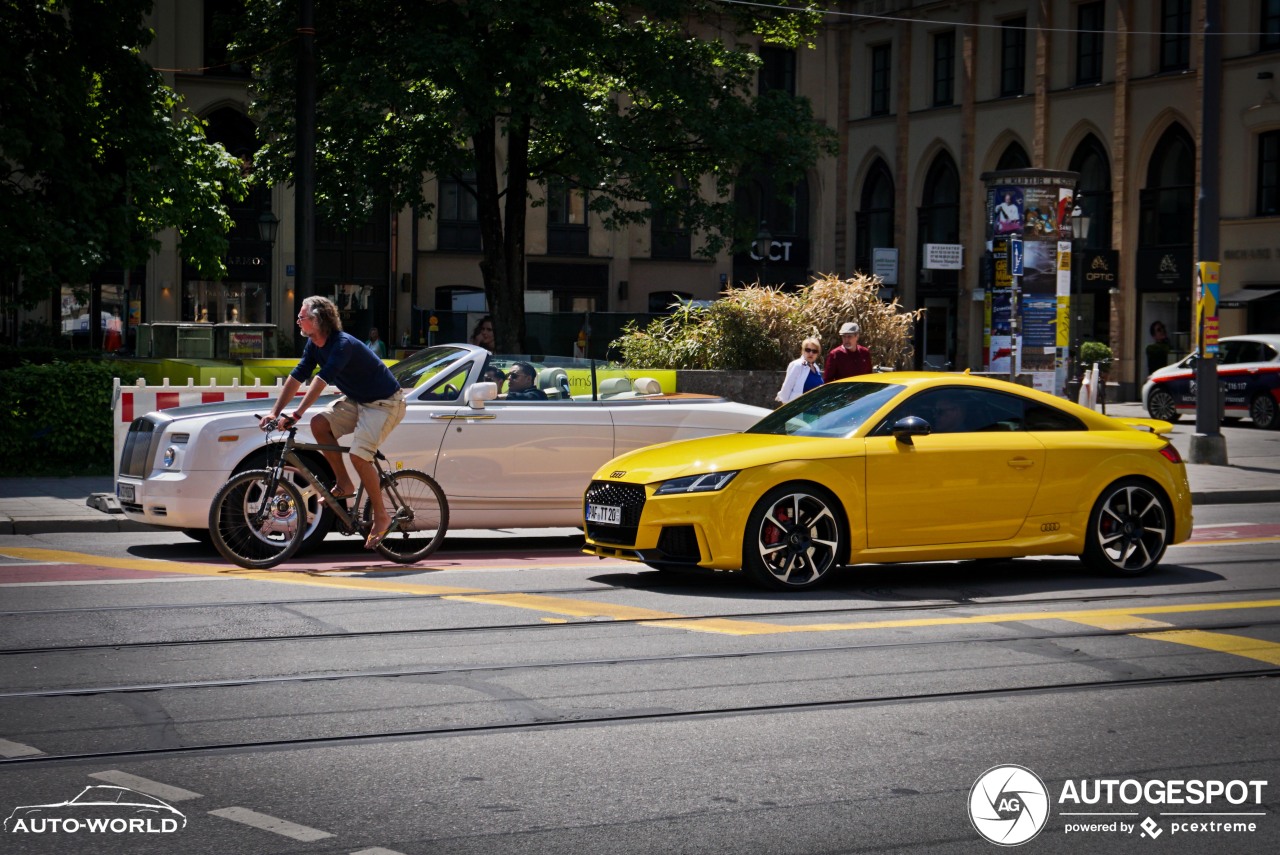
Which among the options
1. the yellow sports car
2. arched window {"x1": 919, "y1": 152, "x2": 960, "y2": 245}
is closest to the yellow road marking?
the yellow sports car

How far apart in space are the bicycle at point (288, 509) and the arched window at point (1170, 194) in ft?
122

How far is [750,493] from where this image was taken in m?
9.90

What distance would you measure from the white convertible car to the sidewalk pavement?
1.64m

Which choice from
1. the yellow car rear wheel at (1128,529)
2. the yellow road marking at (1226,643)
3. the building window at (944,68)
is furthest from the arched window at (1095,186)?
the yellow road marking at (1226,643)

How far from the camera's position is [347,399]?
11.3 meters

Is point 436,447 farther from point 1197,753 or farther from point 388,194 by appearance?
point 388,194

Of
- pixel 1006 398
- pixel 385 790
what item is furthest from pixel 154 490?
pixel 385 790

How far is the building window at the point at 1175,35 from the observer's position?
146 feet

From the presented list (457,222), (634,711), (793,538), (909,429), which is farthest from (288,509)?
(457,222)

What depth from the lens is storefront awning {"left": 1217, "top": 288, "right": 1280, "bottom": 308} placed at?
41188 mm

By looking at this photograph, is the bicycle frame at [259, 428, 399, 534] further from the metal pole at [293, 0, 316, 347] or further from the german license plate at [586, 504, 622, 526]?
the metal pole at [293, 0, 316, 347]

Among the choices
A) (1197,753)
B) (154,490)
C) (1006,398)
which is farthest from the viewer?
(154,490)

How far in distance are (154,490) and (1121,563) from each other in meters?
6.91

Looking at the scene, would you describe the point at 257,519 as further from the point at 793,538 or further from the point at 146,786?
the point at 146,786
